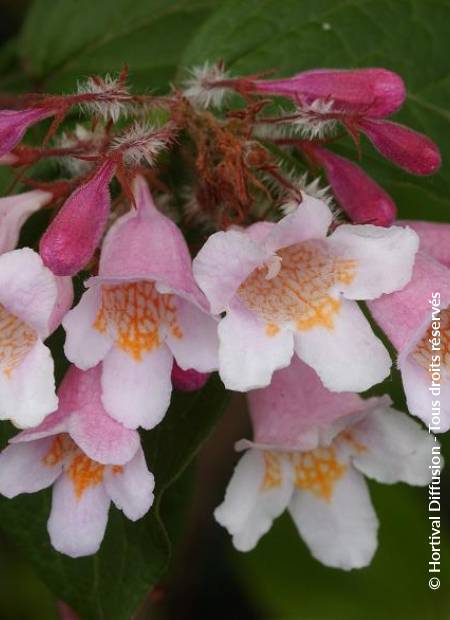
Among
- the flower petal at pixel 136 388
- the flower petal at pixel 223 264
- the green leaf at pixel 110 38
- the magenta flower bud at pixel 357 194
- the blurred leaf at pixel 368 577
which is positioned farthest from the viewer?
the blurred leaf at pixel 368 577

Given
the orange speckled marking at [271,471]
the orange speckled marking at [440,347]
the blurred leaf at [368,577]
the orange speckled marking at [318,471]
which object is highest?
the orange speckled marking at [440,347]

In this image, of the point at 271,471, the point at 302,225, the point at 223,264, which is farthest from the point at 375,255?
the point at 271,471

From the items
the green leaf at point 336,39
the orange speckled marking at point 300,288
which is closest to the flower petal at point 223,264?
the orange speckled marking at point 300,288

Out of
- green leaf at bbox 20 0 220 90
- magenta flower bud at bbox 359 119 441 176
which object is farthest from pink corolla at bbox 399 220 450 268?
green leaf at bbox 20 0 220 90

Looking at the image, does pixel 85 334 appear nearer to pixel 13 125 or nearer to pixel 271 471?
pixel 13 125

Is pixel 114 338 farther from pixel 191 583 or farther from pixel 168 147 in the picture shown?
pixel 191 583

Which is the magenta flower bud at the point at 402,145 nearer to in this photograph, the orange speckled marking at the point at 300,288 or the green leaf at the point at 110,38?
the orange speckled marking at the point at 300,288
